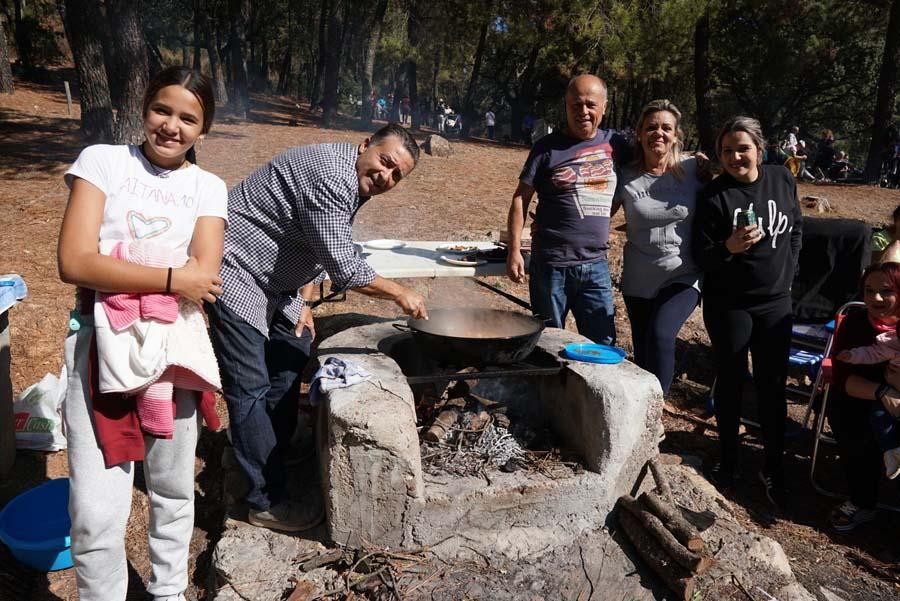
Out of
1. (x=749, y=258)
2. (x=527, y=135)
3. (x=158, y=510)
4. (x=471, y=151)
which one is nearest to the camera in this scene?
(x=158, y=510)

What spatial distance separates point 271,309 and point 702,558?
1977 mm

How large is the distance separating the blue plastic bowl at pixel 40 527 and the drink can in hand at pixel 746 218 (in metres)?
3.38

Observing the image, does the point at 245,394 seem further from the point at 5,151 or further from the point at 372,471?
the point at 5,151

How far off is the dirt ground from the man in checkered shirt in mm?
616

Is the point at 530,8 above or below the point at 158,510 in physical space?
above

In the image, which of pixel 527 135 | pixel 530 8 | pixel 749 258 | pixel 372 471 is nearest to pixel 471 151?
pixel 530 8

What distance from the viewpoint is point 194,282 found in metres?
1.97

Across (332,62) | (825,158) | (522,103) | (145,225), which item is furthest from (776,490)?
(522,103)

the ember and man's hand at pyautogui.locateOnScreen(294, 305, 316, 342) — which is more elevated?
man's hand at pyautogui.locateOnScreen(294, 305, 316, 342)

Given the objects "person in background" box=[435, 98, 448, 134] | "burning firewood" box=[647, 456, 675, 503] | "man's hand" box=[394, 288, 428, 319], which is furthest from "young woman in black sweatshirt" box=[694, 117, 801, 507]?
"person in background" box=[435, 98, 448, 134]

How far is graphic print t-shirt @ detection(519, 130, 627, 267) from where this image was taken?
3355 mm

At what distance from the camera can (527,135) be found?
74.5 feet

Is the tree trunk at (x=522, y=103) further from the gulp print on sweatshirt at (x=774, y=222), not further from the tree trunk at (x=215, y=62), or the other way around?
the gulp print on sweatshirt at (x=774, y=222)

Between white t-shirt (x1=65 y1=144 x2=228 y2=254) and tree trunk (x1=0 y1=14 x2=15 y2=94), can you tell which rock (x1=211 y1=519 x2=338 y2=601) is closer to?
white t-shirt (x1=65 y1=144 x2=228 y2=254)
